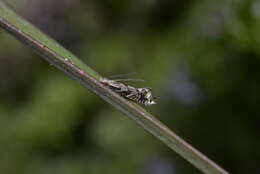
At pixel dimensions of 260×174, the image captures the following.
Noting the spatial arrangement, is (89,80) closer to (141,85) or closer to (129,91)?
(129,91)

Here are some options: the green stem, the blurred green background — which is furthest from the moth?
the blurred green background

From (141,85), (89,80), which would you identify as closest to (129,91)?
(89,80)

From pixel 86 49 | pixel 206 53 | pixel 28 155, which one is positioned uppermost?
pixel 206 53

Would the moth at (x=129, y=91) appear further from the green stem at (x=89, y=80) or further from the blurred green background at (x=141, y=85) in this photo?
the blurred green background at (x=141, y=85)

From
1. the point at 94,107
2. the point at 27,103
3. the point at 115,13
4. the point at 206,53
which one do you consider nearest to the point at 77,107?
the point at 94,107

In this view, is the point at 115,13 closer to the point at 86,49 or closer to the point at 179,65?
the point at 86,49

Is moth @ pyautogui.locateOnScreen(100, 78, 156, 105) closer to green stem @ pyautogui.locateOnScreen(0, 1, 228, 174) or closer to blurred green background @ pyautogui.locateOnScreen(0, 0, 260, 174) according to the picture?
green stem @ pyautogui.locateOnScreen(0, 1, 228, 174)

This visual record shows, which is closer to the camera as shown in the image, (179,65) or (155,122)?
(155,122)
